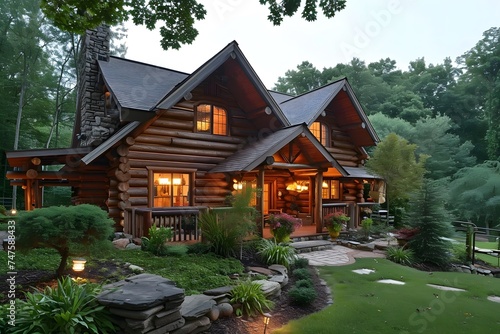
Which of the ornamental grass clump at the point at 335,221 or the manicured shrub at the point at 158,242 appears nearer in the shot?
the manicured shrub at the point at 158,242

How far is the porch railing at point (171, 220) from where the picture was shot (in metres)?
9.72

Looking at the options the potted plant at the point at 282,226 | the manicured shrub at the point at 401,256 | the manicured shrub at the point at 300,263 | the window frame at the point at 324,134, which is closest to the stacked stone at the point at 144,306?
the manicured shrub at the point at 300,263

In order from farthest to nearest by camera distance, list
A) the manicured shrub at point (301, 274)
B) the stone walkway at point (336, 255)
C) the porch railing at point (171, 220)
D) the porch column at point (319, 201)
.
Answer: the porch column at point (319, 201) → the stone walkway at point (336, 255) → the porch railing at point (171, 220) → the manicured shrub at point (301, 274)

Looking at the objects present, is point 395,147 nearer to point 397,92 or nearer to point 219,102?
point 219,102

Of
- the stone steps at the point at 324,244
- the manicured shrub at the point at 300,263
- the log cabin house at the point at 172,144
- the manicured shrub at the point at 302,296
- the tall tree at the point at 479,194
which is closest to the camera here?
the manicured shrub at the point at 302,296

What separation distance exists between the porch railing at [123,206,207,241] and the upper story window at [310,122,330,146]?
9.49 metres

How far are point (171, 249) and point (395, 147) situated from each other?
14764 millimetres

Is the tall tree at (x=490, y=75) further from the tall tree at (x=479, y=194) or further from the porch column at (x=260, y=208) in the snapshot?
the porch column at (x=260, y=208)

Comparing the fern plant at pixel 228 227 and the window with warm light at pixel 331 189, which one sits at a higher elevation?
the window with warm light at pixel 331 189

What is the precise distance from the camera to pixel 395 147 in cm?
1823

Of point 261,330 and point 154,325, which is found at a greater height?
point 154,325

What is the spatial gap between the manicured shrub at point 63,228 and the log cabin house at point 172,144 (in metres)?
4.18

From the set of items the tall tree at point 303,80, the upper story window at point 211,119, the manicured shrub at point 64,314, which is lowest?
the manicured shrub at point 64,314

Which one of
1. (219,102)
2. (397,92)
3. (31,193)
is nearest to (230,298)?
(219,102)
